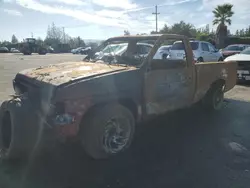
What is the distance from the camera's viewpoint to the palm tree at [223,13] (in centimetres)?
4340

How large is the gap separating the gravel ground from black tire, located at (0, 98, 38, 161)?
0.20 m

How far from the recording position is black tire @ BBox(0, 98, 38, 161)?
12.3 feet

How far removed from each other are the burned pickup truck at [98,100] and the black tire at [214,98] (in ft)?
4.40

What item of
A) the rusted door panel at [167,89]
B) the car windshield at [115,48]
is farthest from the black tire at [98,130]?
the car windshield at [115,48]

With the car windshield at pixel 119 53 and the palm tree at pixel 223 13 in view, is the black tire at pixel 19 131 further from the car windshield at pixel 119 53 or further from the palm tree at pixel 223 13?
the palm tree at pixel 223 13

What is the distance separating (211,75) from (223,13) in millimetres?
41736

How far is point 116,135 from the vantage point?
429cm

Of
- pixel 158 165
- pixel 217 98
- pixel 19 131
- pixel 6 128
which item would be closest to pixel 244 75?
pixel 217 98

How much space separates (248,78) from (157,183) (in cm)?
876

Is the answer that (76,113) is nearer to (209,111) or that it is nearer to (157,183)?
(157,183)

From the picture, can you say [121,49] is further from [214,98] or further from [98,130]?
[214,98]

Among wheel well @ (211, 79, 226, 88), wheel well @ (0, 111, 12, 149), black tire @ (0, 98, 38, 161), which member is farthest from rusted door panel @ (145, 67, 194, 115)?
wheel well @ (0, 111, 12, 149)

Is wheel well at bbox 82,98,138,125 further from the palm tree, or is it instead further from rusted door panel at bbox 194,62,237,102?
the palm tree

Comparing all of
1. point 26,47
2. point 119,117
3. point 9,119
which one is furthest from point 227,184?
point 26,47
